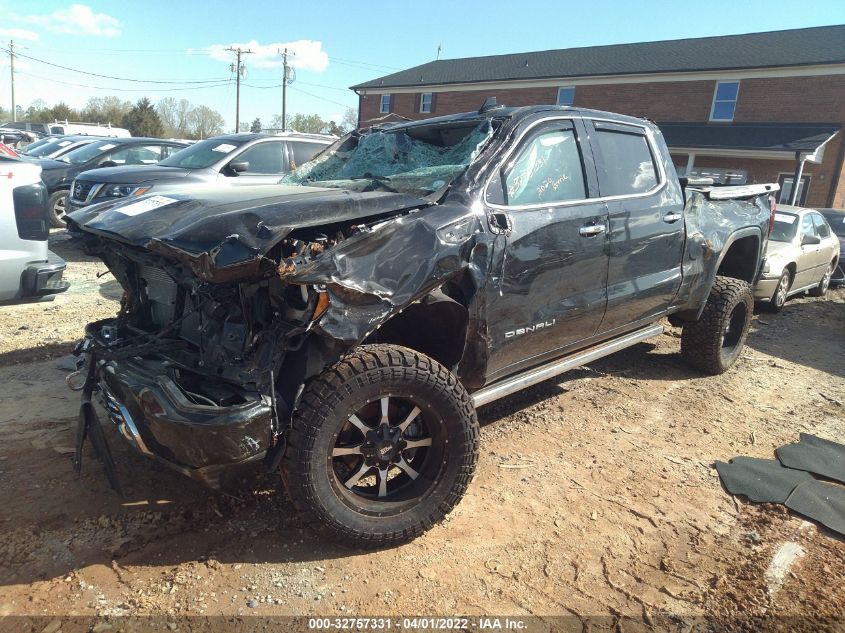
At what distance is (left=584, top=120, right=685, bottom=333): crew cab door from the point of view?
3.85 metres

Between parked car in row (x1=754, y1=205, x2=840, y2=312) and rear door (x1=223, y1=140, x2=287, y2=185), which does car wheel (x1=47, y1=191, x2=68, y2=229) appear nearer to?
rear door (x1=223, y1=140, x2=287, y2=185)

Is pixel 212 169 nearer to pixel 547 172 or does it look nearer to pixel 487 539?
pixel 547 172

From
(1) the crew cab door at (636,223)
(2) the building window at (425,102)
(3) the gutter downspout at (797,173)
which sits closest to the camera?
(1) the crew cab door at (636,223)

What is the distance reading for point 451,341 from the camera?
122 inches

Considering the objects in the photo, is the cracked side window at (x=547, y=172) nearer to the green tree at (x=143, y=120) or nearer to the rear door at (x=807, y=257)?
the rear door at (x=807, y=257)

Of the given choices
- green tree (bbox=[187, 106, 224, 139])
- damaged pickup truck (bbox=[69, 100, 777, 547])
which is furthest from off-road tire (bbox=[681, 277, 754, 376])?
green tree (bbox=[187, 106, 224, 139])

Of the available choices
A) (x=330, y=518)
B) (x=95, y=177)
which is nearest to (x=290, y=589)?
(x=330, y=518)

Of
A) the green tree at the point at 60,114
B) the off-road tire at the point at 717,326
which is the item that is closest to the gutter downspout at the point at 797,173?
the off-road tire at the point at 717,326

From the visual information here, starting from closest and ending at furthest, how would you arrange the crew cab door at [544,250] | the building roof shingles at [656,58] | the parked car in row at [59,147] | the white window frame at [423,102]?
the crew cab door at [544,250] < the parked car in row at [59,147] < the building roof shingles at [656,58] < the white window frame at [423,102]

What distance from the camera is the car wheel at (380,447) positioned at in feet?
8.23

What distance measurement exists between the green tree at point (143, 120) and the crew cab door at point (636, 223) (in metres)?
48.7

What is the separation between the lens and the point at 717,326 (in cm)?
513

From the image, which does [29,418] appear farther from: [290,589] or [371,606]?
[371,606]

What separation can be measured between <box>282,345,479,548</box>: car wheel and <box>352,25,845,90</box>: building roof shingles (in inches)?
1100
